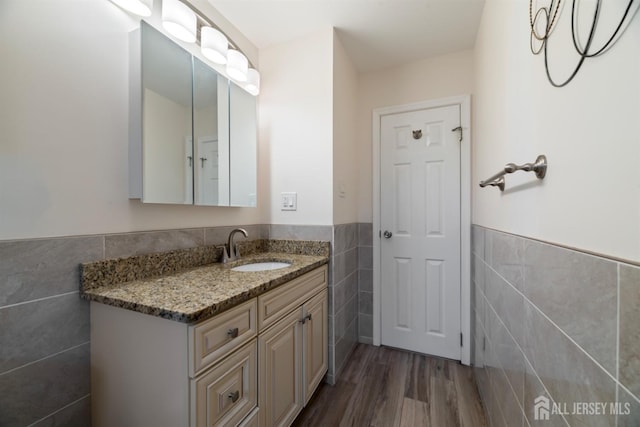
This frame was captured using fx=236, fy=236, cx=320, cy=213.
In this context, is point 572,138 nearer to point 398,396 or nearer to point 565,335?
point 565,335

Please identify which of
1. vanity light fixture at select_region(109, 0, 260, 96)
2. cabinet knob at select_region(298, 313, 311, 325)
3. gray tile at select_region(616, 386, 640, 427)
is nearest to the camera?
gray tile at select_region(616, 386, 640, 427)

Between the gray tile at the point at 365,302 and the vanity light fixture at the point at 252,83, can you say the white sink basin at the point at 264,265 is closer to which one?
the gray tile at the point at 365,302

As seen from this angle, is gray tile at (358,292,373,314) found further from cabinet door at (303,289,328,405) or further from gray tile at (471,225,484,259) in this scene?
gray tile at (471,225,484,259)

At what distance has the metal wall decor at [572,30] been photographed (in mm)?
403

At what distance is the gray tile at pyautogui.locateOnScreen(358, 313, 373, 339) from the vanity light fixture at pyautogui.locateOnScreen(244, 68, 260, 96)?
1991 mm

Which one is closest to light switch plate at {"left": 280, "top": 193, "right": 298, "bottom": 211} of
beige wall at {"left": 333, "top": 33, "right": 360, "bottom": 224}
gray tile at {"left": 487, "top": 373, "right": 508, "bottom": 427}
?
beige wall at {"left": 333, "top": 33, "right": 360, "bottom": 224}

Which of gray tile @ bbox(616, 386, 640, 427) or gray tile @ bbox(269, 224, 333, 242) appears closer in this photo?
gray tile @ bbox(616, 386, 640, 427)

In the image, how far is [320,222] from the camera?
5.31 ft

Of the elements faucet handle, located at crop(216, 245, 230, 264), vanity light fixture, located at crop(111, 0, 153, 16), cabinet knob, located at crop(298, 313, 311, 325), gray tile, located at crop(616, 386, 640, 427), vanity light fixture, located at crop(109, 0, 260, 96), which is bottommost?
cabinet knob, located at crop(298, 313, 311, 325)

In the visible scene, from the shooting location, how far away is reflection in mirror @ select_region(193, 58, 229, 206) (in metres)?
1.28

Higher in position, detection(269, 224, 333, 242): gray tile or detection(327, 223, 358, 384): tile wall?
detection(269, 224, 333, 242): gray tile

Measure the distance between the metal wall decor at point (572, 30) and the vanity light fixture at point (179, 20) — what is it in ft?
4.63

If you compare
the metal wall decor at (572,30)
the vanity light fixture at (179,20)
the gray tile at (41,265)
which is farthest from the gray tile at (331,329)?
the vanity light fixture at (179,20)

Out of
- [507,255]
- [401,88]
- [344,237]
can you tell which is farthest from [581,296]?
[401,88]
